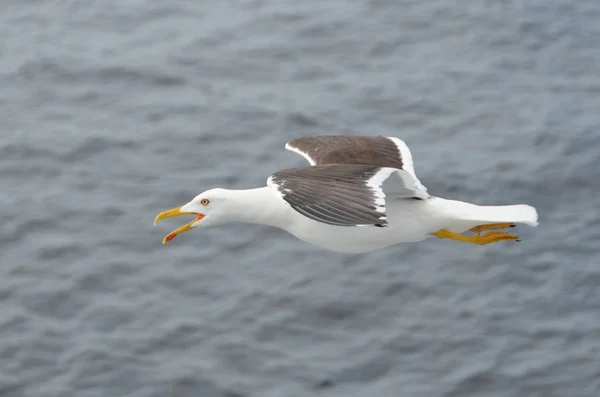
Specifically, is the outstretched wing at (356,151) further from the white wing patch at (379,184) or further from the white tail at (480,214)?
the white wing patch at (379,184)

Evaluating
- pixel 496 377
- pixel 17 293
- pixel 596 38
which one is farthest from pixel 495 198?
pixel 17 293

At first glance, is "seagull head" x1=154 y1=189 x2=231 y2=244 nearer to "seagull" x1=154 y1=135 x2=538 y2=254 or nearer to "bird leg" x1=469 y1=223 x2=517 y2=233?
"seagull" x1=154 y1=135 x2=538 y2=254

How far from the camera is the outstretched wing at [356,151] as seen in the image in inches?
521

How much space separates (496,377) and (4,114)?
32.5 feet

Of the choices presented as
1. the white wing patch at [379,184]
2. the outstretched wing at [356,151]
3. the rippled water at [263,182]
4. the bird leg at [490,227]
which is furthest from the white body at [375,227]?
the rippled water at [263,182]

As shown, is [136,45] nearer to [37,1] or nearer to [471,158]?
[37,1]

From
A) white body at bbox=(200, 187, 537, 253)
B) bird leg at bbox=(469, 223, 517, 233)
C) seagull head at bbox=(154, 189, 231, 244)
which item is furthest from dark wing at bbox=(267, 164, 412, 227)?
bird leg at bbox=(469, 223, 517, 233)

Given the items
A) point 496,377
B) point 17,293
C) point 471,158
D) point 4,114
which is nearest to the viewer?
point 496,377

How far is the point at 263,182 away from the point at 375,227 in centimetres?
815

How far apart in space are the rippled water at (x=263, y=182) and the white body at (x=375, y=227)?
554 centimetres

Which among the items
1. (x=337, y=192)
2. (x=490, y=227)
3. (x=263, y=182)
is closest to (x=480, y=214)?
(x=490, y=227)

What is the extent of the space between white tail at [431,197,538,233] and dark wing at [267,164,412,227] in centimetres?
85

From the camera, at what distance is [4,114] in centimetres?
2272

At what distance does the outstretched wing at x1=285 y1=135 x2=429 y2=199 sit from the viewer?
13.2 m
